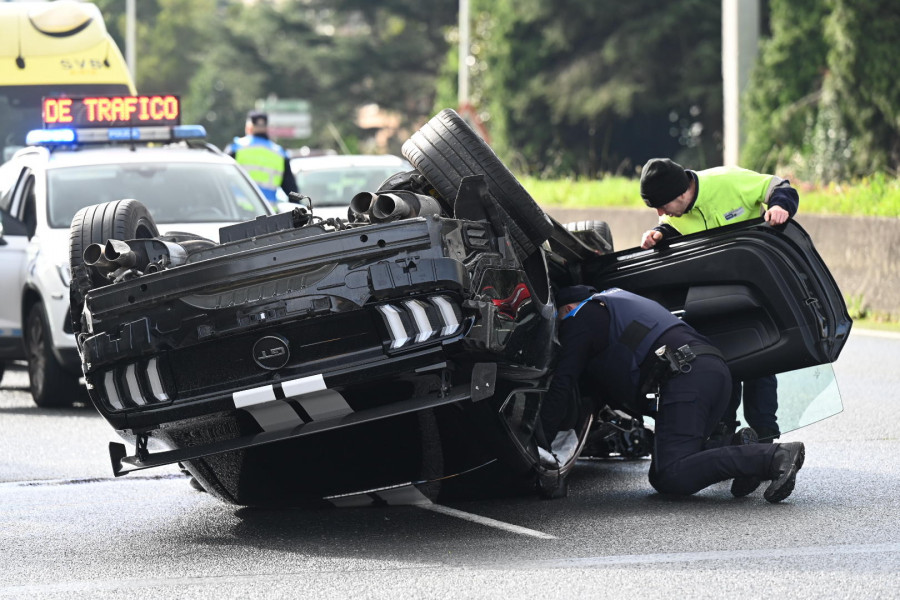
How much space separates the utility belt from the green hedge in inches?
380

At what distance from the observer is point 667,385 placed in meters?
7.28

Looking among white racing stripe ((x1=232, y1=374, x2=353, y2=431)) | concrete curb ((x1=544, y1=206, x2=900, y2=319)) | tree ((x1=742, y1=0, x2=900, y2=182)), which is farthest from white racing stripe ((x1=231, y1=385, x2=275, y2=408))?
tree ((x1=742, y1=0, x2=900, y2=182))

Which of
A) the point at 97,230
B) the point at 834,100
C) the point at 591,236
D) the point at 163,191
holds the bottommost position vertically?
the point at 591,236

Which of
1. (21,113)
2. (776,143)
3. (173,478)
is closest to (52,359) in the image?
(173,478)

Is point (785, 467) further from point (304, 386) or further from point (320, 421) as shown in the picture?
point (304, 386)

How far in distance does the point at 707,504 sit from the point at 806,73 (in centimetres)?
2581

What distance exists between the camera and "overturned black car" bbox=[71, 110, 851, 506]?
6328mm

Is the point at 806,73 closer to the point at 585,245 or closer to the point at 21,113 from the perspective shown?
the point at 21,113

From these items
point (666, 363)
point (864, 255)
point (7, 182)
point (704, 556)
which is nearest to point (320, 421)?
point (704, 556)

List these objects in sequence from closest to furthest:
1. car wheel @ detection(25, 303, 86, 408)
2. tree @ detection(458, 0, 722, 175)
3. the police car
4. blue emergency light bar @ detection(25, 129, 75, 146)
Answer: the police car, car wheel @ detection(25, 303, 86, 408), blue emergency light bar @ detection(25, 129, 75, 146), tree @ detection(458, 0, 722, 175)

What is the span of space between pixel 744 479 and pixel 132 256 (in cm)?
272

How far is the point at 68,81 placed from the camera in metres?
19.4

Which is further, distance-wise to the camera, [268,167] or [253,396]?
[268,167]

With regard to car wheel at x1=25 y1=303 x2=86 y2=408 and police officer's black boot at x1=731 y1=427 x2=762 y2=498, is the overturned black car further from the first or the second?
car wheel at x1=25 y1=303 x2=86 y2=408
